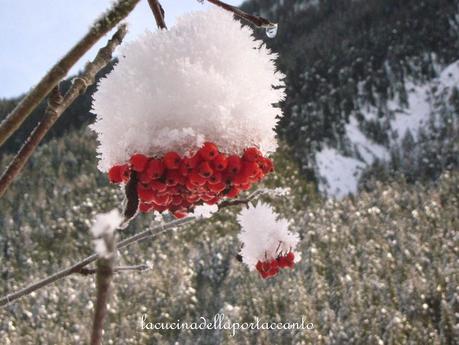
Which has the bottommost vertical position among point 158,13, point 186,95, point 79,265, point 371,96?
point 79,265

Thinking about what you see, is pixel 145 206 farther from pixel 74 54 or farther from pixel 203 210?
pixel 74 54

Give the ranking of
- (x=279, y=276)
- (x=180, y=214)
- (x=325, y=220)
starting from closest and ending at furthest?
1. (x=180, y=214)
2. (x=279, y=276)
3. (x=325, y=220)

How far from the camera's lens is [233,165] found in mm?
824

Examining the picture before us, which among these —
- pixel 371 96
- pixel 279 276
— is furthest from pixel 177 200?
pixel 371 96

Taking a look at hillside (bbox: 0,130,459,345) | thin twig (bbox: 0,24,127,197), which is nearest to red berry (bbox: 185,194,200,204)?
thin twig (bbox: 0,24,127,197)

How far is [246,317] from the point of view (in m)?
5.33

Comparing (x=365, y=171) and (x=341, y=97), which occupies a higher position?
(x=341, y=97)

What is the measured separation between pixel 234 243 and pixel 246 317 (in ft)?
5.92

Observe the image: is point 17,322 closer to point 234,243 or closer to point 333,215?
point 234,243

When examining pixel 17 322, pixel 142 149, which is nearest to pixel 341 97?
pixel 17 322

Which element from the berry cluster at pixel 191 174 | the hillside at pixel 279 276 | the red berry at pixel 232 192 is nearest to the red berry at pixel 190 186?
the berry cluster at pixel 191 174

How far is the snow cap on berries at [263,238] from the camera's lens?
1229mm

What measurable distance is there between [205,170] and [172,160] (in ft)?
0.18

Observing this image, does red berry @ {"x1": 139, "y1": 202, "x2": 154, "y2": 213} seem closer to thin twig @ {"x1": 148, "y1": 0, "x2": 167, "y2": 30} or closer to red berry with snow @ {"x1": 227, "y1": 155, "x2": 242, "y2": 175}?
red berry with snow @ {"x1": 227, "y1": 155, "x2": 242, "y2": 175}
